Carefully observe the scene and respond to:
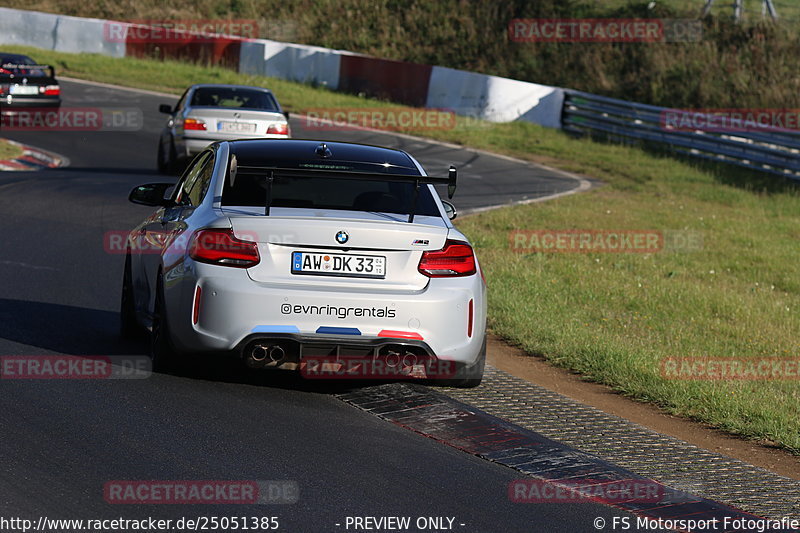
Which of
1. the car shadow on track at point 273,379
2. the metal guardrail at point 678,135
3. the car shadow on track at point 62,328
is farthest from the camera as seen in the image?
the metal guardrail at point 678,135

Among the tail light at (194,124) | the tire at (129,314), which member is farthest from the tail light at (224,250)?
the tail light at (194,124)

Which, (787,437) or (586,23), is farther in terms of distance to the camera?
(586,23)

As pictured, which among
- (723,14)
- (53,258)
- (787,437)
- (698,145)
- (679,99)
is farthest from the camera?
(723,14)

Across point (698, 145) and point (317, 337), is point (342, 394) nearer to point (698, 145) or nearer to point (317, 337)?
point (317, 337)

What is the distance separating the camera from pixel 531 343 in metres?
9.55

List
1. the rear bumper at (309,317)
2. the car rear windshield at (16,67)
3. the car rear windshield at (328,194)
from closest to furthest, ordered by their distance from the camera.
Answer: the rear bumper at (309,317) < the car rear windshield at (328,194) < the car rear windshield at (16,67)

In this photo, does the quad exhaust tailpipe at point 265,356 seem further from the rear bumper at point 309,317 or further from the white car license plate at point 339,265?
the white car license plate at point 339,265

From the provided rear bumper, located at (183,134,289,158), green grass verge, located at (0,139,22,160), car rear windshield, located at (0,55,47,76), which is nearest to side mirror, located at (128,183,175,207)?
rear bumper, located at (183,134,289,158)

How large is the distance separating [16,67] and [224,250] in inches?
823

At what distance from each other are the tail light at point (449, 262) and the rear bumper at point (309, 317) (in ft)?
0.26

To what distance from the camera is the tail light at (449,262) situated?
22.5 feet

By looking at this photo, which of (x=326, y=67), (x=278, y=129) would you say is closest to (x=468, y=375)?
(x=278, y=129)

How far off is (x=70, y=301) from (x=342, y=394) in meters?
3.53

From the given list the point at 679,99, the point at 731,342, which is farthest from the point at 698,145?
the point at 731,342
